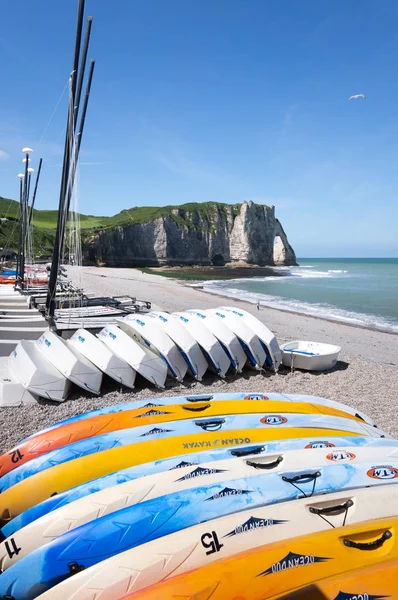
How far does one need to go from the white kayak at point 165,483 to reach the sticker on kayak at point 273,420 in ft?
4.11

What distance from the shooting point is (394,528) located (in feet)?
10.8

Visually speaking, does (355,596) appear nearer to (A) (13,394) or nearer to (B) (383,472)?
(B) (383,472)

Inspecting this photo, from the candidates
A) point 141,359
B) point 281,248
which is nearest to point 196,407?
point 141,359

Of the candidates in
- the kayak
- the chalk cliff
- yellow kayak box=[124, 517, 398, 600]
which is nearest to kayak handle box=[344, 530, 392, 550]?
yellow kayak box=[124, 517, 398, 600]

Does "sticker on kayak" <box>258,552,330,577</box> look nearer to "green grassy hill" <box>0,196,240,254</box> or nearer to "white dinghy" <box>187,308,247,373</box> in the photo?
"white dinghy" <box>187,308,247,373</box>

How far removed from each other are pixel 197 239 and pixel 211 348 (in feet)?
318

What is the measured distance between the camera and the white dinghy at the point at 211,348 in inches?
394

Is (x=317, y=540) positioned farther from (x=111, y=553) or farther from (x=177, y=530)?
(x=111, y=553)

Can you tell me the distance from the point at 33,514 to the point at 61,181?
485 inches

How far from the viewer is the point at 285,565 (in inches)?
115

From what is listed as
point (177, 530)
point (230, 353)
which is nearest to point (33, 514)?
point (177, 530)

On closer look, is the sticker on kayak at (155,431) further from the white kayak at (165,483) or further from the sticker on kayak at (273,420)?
the sticker on kayak at (273,420)

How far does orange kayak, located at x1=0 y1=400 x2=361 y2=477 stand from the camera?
5.18 metres

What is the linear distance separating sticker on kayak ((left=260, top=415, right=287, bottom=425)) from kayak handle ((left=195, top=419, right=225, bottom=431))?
0.70 meters
